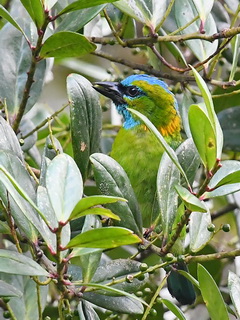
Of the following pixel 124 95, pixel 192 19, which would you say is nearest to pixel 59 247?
pixel 192 19

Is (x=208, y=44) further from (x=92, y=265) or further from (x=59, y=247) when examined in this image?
(x=59, y=247)

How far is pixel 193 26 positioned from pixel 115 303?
3.15ft

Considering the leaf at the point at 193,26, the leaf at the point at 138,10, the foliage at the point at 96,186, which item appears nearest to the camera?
the foliage at the point at 96,186

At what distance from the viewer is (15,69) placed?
2295 mm

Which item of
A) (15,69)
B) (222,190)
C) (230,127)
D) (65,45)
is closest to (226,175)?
(222,190)

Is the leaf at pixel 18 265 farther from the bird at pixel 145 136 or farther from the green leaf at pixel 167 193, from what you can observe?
the bird at pixel 145 136

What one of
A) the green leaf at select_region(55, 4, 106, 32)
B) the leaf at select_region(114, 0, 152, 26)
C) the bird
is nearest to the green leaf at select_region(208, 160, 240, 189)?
the green leaf at select_region(55, 4, 106, 32)

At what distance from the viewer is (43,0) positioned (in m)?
1.66

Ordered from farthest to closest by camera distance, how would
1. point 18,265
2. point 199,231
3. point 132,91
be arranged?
point 132,91 → point 199,231 → point 18,265

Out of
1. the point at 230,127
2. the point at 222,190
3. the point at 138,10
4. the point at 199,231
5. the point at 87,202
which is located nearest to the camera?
the point at 87,202

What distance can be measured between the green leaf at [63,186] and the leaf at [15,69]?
2.98 ft

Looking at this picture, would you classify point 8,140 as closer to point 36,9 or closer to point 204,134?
point 36,9

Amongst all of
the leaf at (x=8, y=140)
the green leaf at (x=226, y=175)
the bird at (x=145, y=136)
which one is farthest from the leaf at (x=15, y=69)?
the green leaf at (x=226, y=175)

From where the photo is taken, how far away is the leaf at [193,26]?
2217 millimetres
